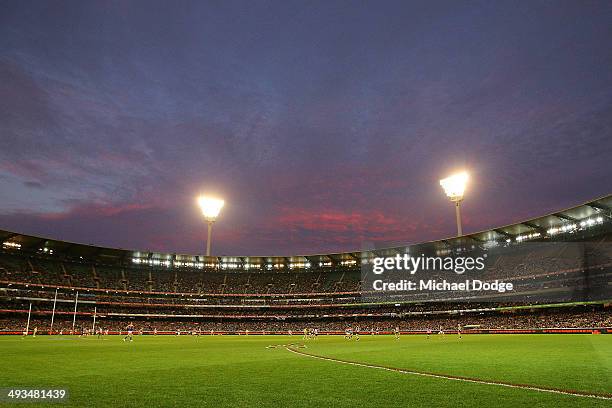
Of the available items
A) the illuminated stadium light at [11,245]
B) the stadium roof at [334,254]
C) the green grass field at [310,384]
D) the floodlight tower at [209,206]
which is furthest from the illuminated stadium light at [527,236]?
the illuminated stadium light at [11,245]

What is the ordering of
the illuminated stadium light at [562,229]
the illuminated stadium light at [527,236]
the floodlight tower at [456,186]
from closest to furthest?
the floodlight tower at [456,186] → the illuminated stadium light at [562,229] → the illuminated stadium light at [527,236]

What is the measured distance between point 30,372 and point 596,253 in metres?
69.9

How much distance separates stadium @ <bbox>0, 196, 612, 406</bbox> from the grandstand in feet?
0.81

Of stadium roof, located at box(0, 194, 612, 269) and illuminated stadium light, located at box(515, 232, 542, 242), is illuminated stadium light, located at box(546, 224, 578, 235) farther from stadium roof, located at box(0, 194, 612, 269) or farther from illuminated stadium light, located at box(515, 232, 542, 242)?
illuminated stadium light, located at box(515, 232, 542, 242)

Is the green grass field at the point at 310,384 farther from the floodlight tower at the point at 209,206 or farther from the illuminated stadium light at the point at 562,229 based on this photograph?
the floodlight tower at the point at 209,206

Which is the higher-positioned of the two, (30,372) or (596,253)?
(596,253)

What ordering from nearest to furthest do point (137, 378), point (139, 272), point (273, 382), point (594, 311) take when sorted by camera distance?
point (273, 382) → point (137, 378) → point (594, 311) → point (139, 272)

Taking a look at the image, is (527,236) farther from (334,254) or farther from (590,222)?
(334,254)

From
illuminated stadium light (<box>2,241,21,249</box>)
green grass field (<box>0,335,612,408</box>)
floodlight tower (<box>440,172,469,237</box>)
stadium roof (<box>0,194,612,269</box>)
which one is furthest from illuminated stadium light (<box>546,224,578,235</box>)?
illuminated stadium light (<box>2,241,21,249</box>)

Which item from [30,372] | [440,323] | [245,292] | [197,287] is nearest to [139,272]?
[197,287]

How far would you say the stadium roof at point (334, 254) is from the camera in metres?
61.7

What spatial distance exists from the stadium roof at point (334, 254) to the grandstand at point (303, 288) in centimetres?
24

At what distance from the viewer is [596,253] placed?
196ft

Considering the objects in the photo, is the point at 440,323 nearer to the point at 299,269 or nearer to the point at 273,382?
the point at 299,269
